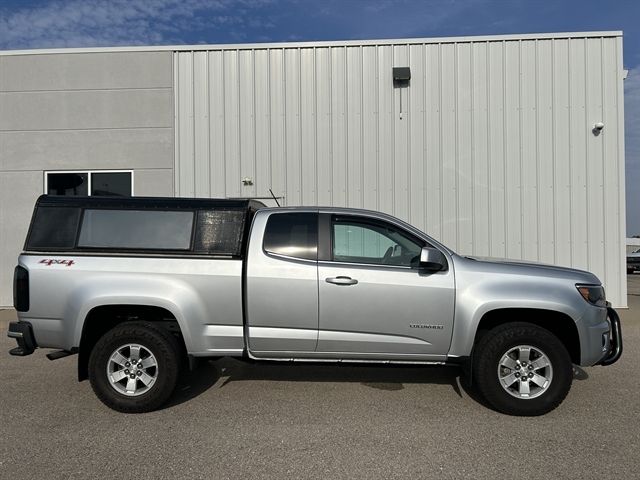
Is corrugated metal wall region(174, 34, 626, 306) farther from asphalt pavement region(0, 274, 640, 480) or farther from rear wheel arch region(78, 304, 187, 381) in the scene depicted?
rear wheel arch region(78, 304, 187, 381)

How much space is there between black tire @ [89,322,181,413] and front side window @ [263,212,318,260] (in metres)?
1.34

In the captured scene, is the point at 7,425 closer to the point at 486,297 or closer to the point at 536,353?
the point at 486,297

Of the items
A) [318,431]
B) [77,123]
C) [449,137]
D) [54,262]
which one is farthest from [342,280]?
[77,123]

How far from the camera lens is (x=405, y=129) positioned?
981 cm

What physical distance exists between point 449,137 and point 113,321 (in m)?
7.36

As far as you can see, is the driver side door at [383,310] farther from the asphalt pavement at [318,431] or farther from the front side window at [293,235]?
the asphalt pavement at [318,431]

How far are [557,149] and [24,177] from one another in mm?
11121

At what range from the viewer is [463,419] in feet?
14.3

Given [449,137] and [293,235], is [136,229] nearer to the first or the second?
[293,235]

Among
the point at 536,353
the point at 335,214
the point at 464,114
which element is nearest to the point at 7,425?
the point at 335,214

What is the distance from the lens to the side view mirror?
4.36 metres

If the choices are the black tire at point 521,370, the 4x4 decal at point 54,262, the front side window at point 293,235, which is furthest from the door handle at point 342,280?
the 4x4 decal at point 54,262

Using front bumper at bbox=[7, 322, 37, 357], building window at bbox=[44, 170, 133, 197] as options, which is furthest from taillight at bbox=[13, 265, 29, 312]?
building window at bbox=[44, 170, 133, 197]

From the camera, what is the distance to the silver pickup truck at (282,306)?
14.6 feet
